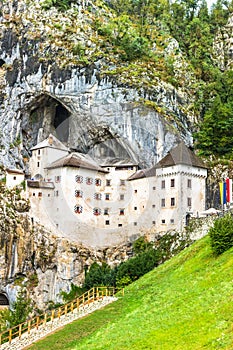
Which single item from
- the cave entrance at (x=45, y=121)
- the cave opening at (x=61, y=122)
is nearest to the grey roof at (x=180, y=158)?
the cave opening at (x=61, y=122)

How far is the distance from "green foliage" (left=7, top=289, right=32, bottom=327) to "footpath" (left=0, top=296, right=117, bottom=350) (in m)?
26.2

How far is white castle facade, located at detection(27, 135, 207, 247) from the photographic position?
212 ft

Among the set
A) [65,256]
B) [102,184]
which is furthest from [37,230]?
[102,184]

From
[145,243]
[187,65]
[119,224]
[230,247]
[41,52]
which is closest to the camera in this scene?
[230,247]

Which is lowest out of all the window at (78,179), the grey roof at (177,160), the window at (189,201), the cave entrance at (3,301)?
the cave entrance at (3,301)

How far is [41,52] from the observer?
75.2 meters

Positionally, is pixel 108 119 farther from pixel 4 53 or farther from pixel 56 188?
pixel 4 53

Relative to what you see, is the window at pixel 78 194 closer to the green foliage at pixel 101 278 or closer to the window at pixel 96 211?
the window at pixel 96 211

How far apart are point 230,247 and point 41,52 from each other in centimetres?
5005

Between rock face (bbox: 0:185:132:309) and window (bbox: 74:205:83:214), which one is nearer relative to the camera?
rock face (bbox: 0:185:132:309)

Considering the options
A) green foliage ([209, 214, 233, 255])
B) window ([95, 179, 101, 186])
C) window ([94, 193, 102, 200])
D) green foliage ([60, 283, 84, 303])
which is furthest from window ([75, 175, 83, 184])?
green foliage ([209, 214, 233, 255])

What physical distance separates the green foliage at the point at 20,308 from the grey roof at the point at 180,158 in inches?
940

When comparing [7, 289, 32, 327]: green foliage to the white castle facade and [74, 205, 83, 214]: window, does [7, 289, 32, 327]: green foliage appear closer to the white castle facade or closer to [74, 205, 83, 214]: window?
the white castle facade

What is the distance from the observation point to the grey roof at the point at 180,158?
212ft
